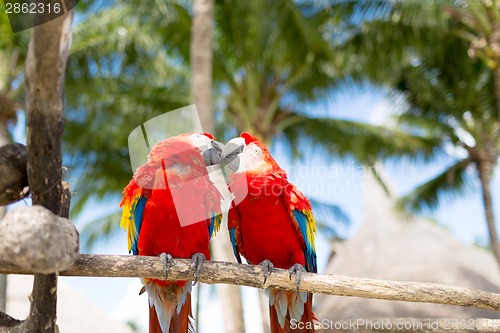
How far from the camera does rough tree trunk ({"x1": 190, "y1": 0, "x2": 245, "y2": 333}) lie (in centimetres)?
505

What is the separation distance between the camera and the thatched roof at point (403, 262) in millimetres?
7730

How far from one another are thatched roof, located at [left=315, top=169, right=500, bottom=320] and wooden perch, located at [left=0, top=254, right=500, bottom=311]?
187 inches

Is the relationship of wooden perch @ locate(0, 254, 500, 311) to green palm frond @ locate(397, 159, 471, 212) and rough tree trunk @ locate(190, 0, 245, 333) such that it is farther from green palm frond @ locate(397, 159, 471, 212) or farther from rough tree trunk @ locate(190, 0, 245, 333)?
green palm frond @ locate(397, 159, 471, 212)

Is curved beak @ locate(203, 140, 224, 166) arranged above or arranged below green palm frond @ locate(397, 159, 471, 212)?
below

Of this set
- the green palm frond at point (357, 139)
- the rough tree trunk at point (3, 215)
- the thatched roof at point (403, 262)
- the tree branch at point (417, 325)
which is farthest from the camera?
the green palm frond at point (357, 139)

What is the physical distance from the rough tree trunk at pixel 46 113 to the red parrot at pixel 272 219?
114cm

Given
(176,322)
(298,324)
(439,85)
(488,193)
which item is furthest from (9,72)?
(488,193)

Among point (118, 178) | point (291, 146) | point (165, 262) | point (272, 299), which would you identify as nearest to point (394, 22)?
point (291, 146)

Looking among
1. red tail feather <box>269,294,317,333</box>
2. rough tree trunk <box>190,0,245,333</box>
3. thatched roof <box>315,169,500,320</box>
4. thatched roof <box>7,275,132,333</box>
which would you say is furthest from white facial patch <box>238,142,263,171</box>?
thatched roof <box>7,275,132,333</box>

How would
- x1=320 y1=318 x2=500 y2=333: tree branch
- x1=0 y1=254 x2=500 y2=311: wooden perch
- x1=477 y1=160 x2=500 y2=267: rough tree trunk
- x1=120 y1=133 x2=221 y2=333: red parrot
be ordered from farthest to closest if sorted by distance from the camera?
1. x1=477 y1=160 x2=500 y2=267: rough tree trunk
2. x1=320 y1=318 x2=500 y2=333: tree branch
3. x1=120 y1=133 x2=221 y2=333: red parrot
4. x1=0 y1=254 x2=500 y2=311: wooden perch

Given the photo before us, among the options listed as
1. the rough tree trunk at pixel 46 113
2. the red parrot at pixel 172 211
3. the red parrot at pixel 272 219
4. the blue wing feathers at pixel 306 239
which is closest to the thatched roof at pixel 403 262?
the blue wing feathers at pixel 306 239

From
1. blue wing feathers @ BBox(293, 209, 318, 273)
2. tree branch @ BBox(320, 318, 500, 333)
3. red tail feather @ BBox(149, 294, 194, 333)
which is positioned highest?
blue wing feathers @ BBox(293, 209, 318, 273)

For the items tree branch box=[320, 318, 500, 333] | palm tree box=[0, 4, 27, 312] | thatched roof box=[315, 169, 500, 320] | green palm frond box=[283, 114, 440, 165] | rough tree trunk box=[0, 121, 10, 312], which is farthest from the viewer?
green palm frond box=[283, 114, 440, 165]

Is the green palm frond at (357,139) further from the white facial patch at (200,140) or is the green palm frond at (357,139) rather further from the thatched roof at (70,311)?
the white facial patch at (200,140)
